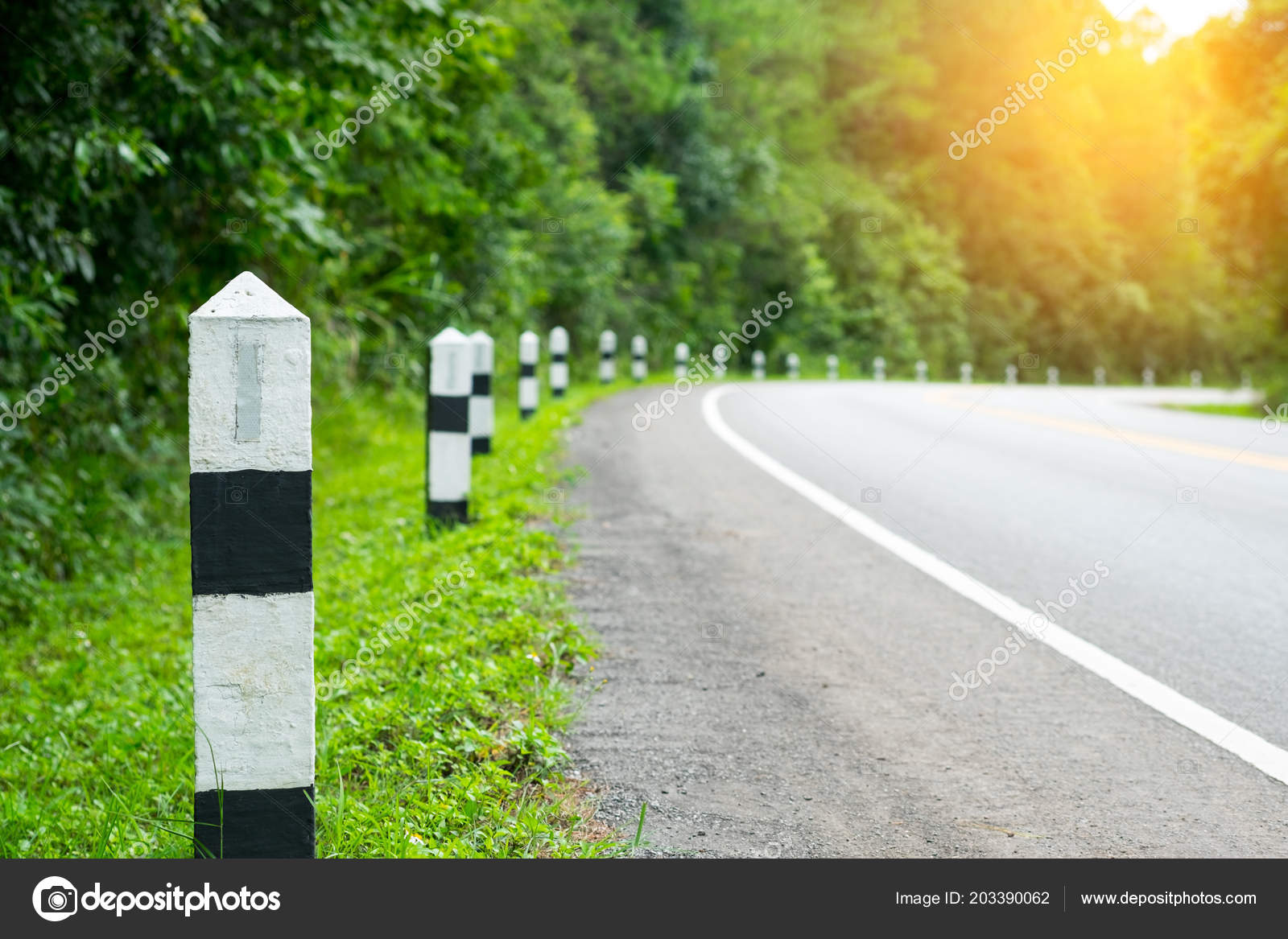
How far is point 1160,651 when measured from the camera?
451 centimetres

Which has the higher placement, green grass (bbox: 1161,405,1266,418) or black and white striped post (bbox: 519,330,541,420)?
black and white striped post (bbox: 519,330,541,420)

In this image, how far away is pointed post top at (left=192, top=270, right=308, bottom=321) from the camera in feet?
7.82

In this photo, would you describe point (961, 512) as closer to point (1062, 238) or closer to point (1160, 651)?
Answer: point (1160, 651)

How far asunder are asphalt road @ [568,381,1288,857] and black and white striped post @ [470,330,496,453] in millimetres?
911

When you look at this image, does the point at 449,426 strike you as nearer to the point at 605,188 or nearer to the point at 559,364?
the point at 559,364

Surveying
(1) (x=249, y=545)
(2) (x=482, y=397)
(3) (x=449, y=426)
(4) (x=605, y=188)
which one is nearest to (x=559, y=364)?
(2) (x=482, y=397)

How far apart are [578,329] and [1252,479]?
17530 mm

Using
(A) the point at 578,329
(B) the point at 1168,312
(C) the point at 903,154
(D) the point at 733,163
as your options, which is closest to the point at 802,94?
(D) the point at 733,163

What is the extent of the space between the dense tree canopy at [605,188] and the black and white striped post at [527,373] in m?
1.32

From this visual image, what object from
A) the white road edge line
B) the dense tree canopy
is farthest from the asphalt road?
the dense tree canopy

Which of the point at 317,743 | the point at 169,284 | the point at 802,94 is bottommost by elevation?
the point at 317,743

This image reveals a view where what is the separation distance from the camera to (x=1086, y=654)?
14.7 feet
